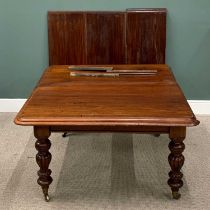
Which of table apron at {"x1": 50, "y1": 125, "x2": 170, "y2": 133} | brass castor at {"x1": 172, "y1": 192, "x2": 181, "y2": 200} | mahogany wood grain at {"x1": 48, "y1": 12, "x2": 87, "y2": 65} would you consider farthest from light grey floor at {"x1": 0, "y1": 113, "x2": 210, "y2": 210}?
mahogany wood grain at {"x1": 48, "y1": 12, "x2": 87, "y2": 65}

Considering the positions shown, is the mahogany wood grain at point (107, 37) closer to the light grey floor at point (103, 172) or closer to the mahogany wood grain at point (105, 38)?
the mahogany wood grain at point (105, 38)

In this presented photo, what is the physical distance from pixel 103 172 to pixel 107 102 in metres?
0.51

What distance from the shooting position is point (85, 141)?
247 cm

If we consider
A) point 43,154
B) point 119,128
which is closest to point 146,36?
point 119,128

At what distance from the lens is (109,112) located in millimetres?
1636

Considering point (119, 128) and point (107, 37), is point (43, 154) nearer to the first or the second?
point (119, 128)

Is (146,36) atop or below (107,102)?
atop

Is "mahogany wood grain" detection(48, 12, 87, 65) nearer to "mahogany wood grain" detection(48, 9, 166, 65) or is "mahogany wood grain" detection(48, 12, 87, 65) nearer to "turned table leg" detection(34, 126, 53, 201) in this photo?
"mahogany wood grain" detection(48, 9, 166, 65)

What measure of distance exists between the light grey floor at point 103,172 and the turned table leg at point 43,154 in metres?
0.12

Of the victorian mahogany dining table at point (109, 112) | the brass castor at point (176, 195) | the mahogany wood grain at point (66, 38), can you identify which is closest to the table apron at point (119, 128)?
the victorian mahogany dining table at point (109, 112)

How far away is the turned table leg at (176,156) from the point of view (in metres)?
1.65

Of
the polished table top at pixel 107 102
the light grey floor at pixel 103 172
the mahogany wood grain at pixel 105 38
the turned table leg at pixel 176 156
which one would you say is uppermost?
the mahogany wood grain at pixel 105 38

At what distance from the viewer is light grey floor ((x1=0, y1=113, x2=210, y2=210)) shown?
6.03 feet

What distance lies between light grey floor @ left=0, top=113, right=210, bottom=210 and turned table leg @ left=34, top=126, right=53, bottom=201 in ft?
0.38
